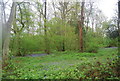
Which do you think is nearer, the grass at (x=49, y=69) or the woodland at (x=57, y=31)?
the grass at (x=49, y=69)

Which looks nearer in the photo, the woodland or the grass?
the grass

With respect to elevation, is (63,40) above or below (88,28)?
below

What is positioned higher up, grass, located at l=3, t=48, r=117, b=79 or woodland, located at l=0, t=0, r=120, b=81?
woodland, located at l=0, t=0, r=120, b=81

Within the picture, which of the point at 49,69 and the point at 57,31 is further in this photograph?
the point at 57,31

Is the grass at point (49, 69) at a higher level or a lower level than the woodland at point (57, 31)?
lower

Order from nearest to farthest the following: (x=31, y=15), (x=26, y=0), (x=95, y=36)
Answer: (x=26, y=0) → (x=31, y=15) → (x=95, y=36)

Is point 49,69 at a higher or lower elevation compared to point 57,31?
lower

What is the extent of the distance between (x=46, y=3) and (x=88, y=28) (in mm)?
2431

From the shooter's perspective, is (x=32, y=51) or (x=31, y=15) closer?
(x=31, y=15)

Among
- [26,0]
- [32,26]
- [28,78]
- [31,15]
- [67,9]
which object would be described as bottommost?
[28,78]

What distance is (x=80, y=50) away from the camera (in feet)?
14.9

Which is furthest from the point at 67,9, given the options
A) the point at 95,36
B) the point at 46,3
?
the point at 95,36

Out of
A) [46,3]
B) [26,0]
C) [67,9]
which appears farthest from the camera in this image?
[67,9]

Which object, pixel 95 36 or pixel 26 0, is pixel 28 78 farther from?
pixel 95 36
